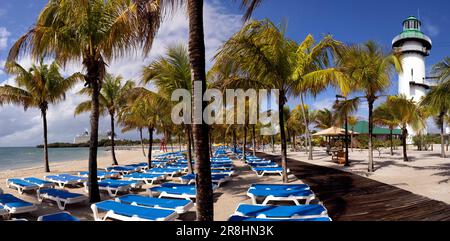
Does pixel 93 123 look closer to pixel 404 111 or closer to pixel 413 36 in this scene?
pixel 404 111

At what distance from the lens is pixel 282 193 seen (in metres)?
7.10

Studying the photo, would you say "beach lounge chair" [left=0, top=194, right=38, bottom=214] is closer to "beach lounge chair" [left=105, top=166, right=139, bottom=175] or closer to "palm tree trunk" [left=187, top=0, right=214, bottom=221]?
"palm tree trunk" [left=187, top=0, right=214, bottom=221]

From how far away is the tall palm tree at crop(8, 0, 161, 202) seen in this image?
23.2ft

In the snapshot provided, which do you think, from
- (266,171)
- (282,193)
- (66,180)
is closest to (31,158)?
(66,180)

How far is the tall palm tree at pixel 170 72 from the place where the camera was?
1155cm

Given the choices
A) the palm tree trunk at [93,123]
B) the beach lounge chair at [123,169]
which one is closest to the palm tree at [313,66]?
the palm tree trunk at [93,123]

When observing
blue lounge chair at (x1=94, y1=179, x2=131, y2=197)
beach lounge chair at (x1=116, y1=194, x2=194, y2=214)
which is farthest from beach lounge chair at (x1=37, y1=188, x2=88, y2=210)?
beach lounge chair at (x1=116, y1=194, x2=194, y2=214)

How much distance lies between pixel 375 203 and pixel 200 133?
5429 millimetres

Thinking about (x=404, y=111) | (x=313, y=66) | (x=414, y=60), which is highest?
(x=414, y=60)

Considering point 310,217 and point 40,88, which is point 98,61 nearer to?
point 310,217
